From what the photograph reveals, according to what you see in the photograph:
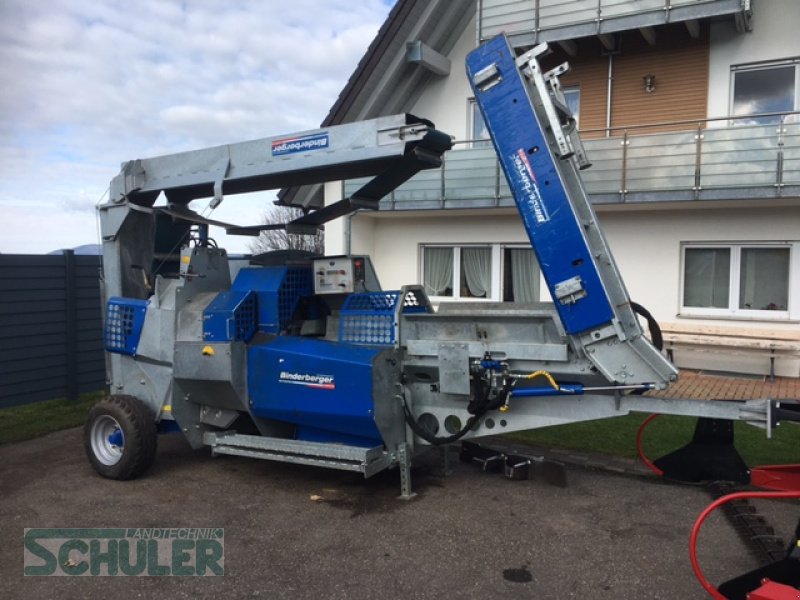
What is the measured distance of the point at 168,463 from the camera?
6.63 meters

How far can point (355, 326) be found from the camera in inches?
226

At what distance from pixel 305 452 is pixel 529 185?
2.84m

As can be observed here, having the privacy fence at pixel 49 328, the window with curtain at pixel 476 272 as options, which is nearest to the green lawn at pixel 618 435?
the privacy fence at pixel 49 328

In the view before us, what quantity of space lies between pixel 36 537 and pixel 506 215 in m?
9.69

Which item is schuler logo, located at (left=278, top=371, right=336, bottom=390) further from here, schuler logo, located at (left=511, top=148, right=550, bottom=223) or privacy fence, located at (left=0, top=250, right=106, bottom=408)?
privacy fence, located at (left=0, top=250, right=106, bottom=408)

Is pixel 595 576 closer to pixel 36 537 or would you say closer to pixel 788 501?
pixel 788 501

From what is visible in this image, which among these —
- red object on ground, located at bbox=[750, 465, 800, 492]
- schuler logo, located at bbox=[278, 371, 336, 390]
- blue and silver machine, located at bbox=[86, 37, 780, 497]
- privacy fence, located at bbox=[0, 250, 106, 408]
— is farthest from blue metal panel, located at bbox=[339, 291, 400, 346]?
privacy fence, located at bbox=[0, 250, 106, 408]

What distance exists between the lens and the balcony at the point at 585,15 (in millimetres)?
10430

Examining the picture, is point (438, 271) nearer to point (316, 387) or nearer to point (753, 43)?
point (753, 43)

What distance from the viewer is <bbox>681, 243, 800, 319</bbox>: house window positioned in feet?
35.3

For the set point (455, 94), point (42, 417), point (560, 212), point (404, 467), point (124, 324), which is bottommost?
point (42, 417)

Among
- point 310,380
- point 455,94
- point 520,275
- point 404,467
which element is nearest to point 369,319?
point 310,380

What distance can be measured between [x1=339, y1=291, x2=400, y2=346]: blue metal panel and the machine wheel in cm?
201

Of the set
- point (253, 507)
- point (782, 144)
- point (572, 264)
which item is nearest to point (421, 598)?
point (253, 507)
